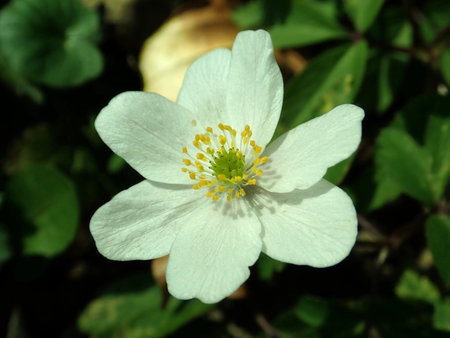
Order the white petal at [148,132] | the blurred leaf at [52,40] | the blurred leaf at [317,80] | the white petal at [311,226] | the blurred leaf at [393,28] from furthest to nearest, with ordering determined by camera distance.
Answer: the blurred leaf at [52,40] < the blurred leaf at [393,28] < the blurred leaf at [317,80] < the white petal at [148,132] < the white petal at [311,226]

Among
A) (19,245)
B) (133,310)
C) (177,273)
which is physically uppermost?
(177,273)

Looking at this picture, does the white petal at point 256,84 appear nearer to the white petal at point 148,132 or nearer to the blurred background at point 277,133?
the white petal at point 148,132

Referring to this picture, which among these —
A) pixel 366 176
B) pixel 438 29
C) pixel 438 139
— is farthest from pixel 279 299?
pixel 438 29

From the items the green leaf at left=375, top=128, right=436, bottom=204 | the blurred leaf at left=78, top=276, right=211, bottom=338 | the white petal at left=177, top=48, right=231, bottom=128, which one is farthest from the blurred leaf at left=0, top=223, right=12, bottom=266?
the green leaf at left=375, top=128, right=436, bottom=204

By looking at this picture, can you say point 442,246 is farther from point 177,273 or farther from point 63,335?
Answer: point 63,335

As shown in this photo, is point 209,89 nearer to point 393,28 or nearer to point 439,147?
point 439,147

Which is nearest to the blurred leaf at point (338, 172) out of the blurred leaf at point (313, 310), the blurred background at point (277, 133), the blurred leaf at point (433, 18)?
the blurred background at point (277, 133)

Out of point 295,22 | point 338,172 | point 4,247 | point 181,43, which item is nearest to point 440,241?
point 338,172
